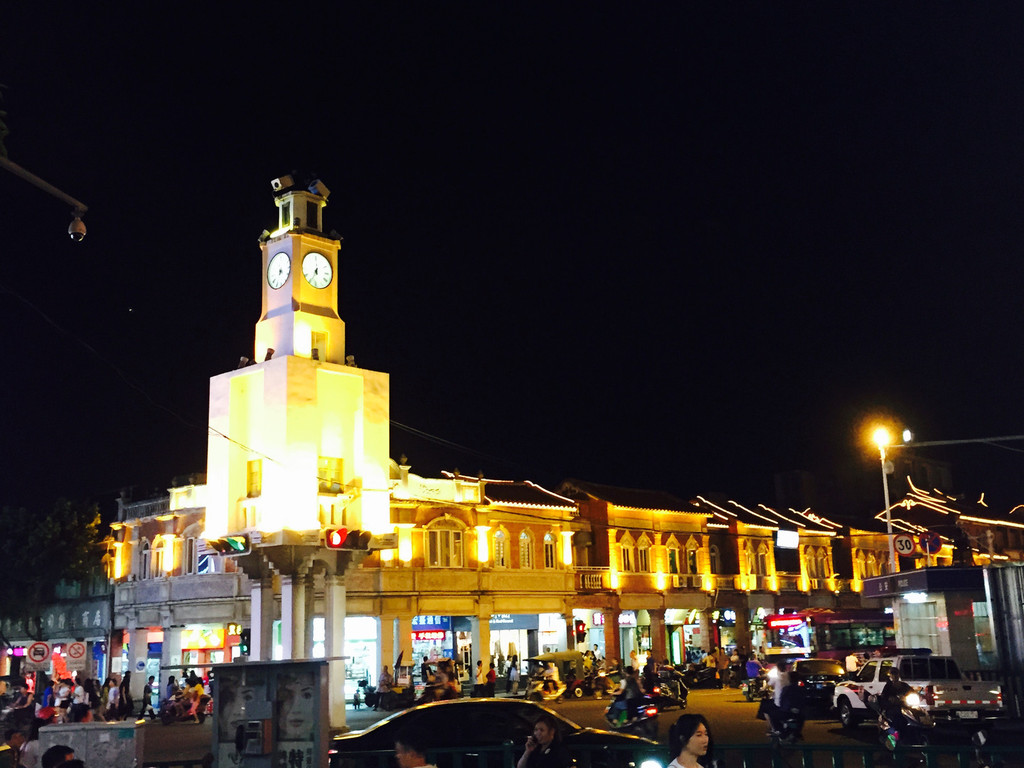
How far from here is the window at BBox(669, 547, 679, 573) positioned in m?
52.8

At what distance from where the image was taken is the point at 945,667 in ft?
75.9

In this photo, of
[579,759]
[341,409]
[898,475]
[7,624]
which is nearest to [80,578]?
[7,624]

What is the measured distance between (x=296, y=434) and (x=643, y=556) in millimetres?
24340

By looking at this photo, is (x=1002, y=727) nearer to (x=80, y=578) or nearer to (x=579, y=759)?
(x=579, y=759)

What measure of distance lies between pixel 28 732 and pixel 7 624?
4257 cm

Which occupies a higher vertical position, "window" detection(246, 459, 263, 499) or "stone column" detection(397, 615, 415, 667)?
"window" detection(246, 459, 263, 499)

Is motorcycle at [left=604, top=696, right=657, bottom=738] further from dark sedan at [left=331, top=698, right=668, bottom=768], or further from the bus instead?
the bus

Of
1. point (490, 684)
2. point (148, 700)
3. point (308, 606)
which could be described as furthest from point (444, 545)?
point (148, 700)

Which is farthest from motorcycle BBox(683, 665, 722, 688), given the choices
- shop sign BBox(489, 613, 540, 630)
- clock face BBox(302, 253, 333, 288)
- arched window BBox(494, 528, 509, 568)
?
clock face BBox(302, 253, 333, 288)

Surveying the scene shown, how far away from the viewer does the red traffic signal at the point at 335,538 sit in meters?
30.6

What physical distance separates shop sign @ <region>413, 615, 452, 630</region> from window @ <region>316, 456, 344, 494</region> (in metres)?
11.1

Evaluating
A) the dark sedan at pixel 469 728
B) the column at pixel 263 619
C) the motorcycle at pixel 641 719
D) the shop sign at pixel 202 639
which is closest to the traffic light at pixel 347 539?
the column at pixel 263 619

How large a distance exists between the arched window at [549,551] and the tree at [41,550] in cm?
1983

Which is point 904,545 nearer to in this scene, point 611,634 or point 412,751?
point 611,634
